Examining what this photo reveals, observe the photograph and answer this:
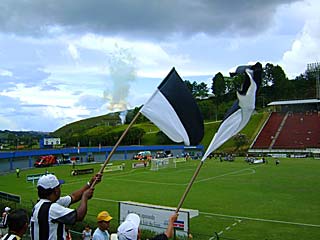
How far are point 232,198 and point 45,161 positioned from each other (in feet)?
127

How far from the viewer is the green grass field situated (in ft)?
58.7

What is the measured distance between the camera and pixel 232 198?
26.7 m

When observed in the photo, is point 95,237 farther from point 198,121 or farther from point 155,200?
point 155,200

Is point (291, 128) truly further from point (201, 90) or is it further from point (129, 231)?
point (129, 231)

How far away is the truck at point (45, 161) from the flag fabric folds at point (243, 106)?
5619 centimetres

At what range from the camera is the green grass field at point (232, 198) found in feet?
58.7

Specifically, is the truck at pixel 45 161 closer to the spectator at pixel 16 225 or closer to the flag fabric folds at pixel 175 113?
the flag fabric folds at pixel 175 113

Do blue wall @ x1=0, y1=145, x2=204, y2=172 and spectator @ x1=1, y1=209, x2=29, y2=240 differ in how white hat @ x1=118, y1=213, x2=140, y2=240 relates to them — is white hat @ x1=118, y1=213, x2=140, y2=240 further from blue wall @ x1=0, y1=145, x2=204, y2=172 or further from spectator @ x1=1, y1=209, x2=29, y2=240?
blue wall @ x1=0, y1=145, x2=204, y2=172

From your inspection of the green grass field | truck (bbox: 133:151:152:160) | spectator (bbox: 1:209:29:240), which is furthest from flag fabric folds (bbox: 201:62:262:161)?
truck (bbox: 133:151:152:160)

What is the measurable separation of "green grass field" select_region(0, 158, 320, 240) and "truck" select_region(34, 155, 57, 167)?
15.9 m

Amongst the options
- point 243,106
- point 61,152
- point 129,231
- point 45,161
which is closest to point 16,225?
point 129,231

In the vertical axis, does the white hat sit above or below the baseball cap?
below

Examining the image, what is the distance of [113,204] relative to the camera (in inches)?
993

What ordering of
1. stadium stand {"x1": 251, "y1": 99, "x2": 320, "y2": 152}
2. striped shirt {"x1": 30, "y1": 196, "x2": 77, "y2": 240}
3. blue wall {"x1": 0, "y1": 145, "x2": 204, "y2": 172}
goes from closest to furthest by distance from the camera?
1. striped shirt {"x1": 30, "y1": 196, "x2": 77, "y2": 240}
2. blue wall {"x1": 0, "y1": 145, "x2": 204, "y2": 172}
3. stadium stand {"x1": 251, "y1": 99, "x2": 320, "y2": 152}
